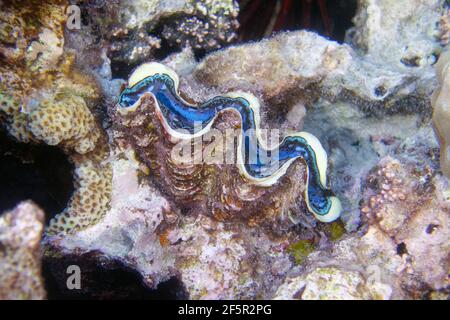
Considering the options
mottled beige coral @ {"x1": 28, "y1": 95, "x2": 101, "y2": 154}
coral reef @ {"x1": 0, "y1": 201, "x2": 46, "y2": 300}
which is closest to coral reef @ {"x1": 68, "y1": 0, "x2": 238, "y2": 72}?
mottled beige coral @ {"x1": 28, "y1": 95, "x2": 101, "y2": 154}

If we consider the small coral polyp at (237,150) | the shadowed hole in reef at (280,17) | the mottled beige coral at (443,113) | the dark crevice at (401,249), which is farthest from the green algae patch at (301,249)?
the shadowed hole in reef at (280,17)

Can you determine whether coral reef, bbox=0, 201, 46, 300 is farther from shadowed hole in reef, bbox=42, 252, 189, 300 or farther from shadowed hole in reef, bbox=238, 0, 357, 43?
shadowed hole in reef, bbox=238, 0, 357, 43

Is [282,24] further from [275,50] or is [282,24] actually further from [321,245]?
[321,245]

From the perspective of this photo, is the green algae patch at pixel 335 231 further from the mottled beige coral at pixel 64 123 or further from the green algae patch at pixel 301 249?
the mottled beige coral at pixel 64 123

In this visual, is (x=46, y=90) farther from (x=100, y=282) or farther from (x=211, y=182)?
(x=100, y=282)

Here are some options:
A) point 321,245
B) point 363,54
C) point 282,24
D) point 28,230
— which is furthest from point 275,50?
point 28,230

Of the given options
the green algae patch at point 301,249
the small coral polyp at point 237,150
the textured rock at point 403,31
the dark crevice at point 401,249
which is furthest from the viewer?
the textured rock at point 403,31
